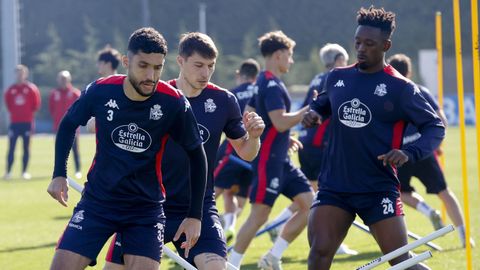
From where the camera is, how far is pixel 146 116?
616 centimetres

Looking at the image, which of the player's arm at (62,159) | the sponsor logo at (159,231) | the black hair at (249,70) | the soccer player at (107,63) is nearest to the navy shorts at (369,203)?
the sponsor logo at (159,231)

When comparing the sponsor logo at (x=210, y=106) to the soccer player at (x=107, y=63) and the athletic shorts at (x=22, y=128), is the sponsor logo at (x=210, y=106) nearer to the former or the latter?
the soccer player at (x=107, y=63)

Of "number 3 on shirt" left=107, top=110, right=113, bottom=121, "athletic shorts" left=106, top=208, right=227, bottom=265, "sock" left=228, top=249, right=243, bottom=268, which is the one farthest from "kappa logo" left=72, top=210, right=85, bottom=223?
"sock" left=228, top=249, right=243, bottom=268

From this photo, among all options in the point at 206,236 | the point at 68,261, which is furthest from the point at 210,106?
the point at 68,261

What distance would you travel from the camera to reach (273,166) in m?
10.2

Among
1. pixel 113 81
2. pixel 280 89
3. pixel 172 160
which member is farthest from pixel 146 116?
pixel 280 89

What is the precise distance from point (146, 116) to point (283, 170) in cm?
439

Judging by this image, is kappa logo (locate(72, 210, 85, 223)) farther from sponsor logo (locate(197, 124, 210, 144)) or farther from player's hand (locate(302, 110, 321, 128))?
player's hand (locate(302, 110, 321, 128))

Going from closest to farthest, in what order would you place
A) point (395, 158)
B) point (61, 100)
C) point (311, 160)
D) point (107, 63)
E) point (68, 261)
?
point (68, 261) < point (395, 158) < point (311, 160) < point (107, 63) < point (61, 100)

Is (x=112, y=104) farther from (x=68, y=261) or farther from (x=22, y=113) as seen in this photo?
(x=22, y=113)

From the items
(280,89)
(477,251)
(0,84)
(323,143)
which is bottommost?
(0,84)

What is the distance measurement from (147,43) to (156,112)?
16.4 inches

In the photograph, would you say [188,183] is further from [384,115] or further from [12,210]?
[12,210]

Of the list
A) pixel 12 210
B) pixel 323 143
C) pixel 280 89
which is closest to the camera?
pixel 280 89
